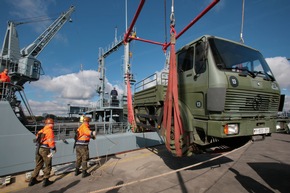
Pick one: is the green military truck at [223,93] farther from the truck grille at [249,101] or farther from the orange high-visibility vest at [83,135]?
the orange high-visibility vest at [83,135]

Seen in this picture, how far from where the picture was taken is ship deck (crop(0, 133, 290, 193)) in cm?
386

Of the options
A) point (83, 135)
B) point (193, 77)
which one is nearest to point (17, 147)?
point (83, 135)

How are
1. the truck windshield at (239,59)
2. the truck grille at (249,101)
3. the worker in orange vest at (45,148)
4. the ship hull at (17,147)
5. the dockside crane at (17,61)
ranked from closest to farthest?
the truck grille at (249,101)
the truck windshield at (239,59)
the worker in orange vest at (45,148)
the ship hull at (17,147)
the dockside crane at (17,61)

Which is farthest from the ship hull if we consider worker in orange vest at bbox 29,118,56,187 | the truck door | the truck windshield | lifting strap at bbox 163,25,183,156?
the truck windshield

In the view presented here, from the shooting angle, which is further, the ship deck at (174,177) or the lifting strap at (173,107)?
the ship deck at (174,177)

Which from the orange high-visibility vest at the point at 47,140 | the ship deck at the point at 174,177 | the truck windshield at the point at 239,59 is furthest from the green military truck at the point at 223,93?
the orange high-visibility vest at the point at 47,140

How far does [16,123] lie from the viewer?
5547 millimetres

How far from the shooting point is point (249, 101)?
3.34 metres

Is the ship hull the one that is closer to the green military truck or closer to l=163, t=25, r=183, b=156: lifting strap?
l=163, t=25, r=183, b=156: lifting strap

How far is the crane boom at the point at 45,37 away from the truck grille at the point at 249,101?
15624 millimetres

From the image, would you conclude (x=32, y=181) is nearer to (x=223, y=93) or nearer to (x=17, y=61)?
(x=223, y=93)

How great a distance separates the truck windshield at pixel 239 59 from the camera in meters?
3.38

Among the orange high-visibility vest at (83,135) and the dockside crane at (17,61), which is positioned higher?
the dockside crane at (17,61)

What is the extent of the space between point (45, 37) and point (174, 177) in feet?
63.5
